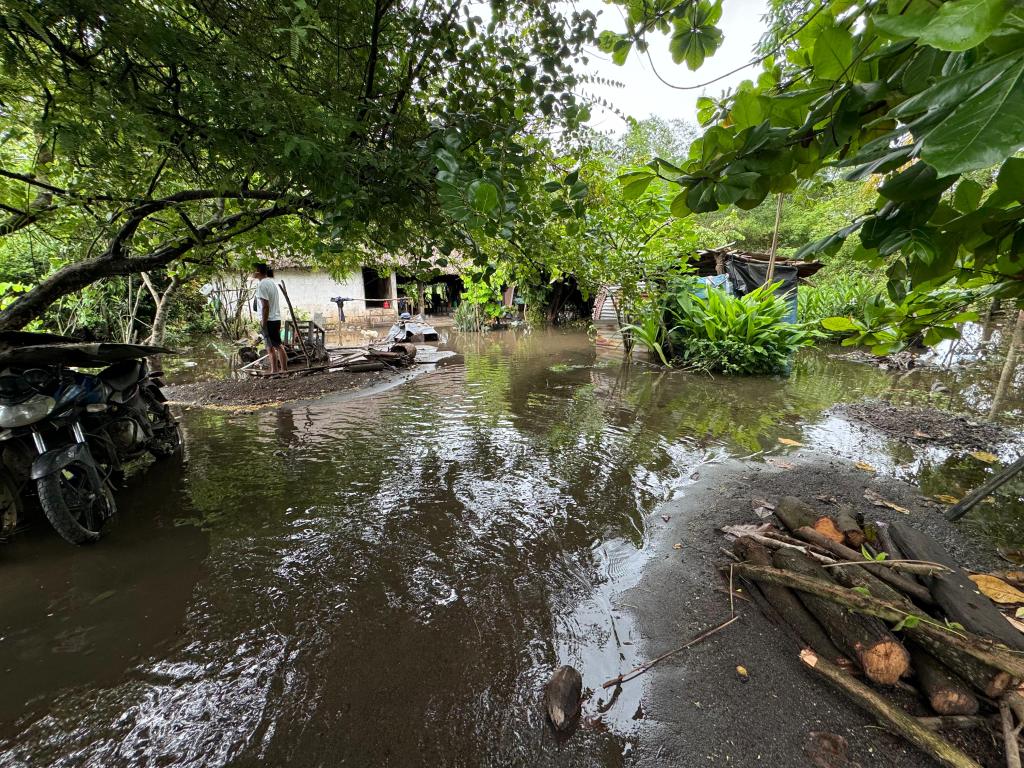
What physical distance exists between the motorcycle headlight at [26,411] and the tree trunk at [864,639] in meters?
4.72

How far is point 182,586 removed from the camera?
97.1 inches

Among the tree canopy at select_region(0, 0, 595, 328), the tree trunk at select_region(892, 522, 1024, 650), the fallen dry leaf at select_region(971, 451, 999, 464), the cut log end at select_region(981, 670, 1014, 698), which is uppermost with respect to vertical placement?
the tree canopy at select_region(0, 0, 595, 328)

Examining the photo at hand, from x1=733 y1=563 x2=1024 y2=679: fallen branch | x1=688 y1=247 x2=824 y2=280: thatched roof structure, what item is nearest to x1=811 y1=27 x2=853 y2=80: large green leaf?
x1=733 y1=563 x2=1024 y2=679: fallen branch

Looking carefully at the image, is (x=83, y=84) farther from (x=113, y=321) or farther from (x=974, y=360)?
(x=974, y=360)

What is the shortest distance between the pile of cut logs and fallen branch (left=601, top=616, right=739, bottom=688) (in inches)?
12.2

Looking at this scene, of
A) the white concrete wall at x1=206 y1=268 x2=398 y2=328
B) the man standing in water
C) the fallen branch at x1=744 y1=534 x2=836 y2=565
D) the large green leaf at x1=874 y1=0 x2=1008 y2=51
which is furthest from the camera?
the white concrete wall at x1=206 y1=268 x2=398 y2=328

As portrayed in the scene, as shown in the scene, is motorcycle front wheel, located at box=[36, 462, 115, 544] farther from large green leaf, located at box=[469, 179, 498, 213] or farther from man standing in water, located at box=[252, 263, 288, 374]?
man standing in water, located at box=[252, 263, 288, 374]

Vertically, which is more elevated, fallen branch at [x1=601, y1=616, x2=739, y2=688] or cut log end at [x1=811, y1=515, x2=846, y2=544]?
cut log end at [x1=811, y1=515, x2=846, y2=544]

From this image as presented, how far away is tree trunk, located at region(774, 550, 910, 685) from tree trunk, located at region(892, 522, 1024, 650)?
33cm

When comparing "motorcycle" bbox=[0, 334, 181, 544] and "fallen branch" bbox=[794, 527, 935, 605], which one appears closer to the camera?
"fallen branch" bbox=[794, 527, 935, 605]

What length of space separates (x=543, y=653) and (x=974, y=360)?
515 inches

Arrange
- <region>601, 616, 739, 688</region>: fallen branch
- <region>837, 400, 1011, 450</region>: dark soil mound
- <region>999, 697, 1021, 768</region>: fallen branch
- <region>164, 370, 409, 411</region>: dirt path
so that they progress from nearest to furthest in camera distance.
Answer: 1. <region>999, 697, 1021, 768</region>: fallen branch
2. <region>601, 616, 739, 688</region>: fallen branch
3. <region>837, 400, 1011, 450</region>: dark soil mound
4. <region>164, 370, 409, 411</region>: dirt path

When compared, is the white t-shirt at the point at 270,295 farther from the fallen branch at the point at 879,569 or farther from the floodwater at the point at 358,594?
the fallen branch at the point at 879,569

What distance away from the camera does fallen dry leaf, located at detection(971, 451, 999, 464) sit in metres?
4.14
